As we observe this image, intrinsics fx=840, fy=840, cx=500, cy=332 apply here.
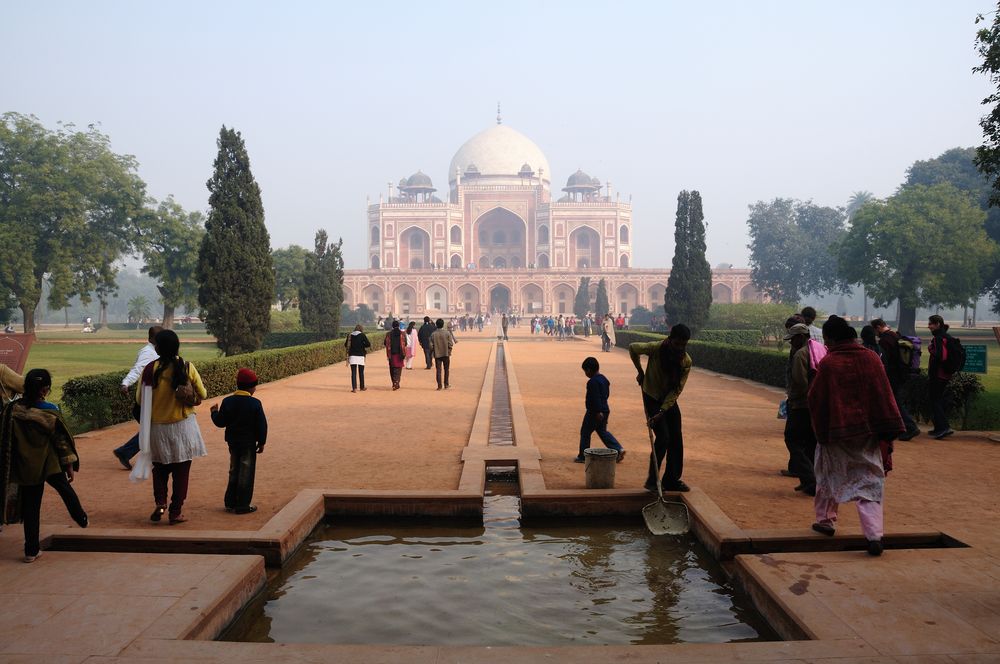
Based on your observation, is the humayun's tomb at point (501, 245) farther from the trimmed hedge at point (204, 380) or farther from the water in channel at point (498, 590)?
the water in channel at point (498, 590)

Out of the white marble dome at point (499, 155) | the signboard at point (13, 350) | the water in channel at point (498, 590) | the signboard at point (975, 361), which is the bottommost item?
the water in channel at point (498, 590)

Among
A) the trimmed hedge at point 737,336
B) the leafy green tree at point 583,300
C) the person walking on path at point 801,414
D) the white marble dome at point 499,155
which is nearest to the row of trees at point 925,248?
the trimmed hedge at point 737,336

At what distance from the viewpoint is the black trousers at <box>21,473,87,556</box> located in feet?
13.5

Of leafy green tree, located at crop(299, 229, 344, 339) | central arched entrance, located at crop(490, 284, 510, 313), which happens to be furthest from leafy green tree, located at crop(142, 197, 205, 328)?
central arched entrance, located at crop(490, 284, 510, 313)

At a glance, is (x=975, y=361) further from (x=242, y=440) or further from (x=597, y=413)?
(x=242, y=440)

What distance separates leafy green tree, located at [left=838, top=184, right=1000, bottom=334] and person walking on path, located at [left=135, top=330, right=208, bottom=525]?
3272 centimetres

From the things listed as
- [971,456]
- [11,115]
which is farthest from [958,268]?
[11,115]

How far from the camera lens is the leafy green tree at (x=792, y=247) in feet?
179

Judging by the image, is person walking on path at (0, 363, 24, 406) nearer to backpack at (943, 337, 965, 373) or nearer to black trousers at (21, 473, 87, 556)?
black trousers at (21, 473, 87, 556)

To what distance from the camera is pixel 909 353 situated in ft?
26.5

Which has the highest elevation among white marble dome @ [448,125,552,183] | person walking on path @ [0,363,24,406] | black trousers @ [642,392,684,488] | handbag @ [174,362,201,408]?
white marble dome @ [448,125,552,183]

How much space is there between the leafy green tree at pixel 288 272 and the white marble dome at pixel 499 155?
1223 inches

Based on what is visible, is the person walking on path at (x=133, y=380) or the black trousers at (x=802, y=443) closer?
the black trousers at (x=802, y=443)

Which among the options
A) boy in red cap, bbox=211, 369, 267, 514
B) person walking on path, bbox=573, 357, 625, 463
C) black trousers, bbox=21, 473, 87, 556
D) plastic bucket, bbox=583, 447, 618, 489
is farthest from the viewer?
person walking on path, bbox=573, 357, 625, 463
